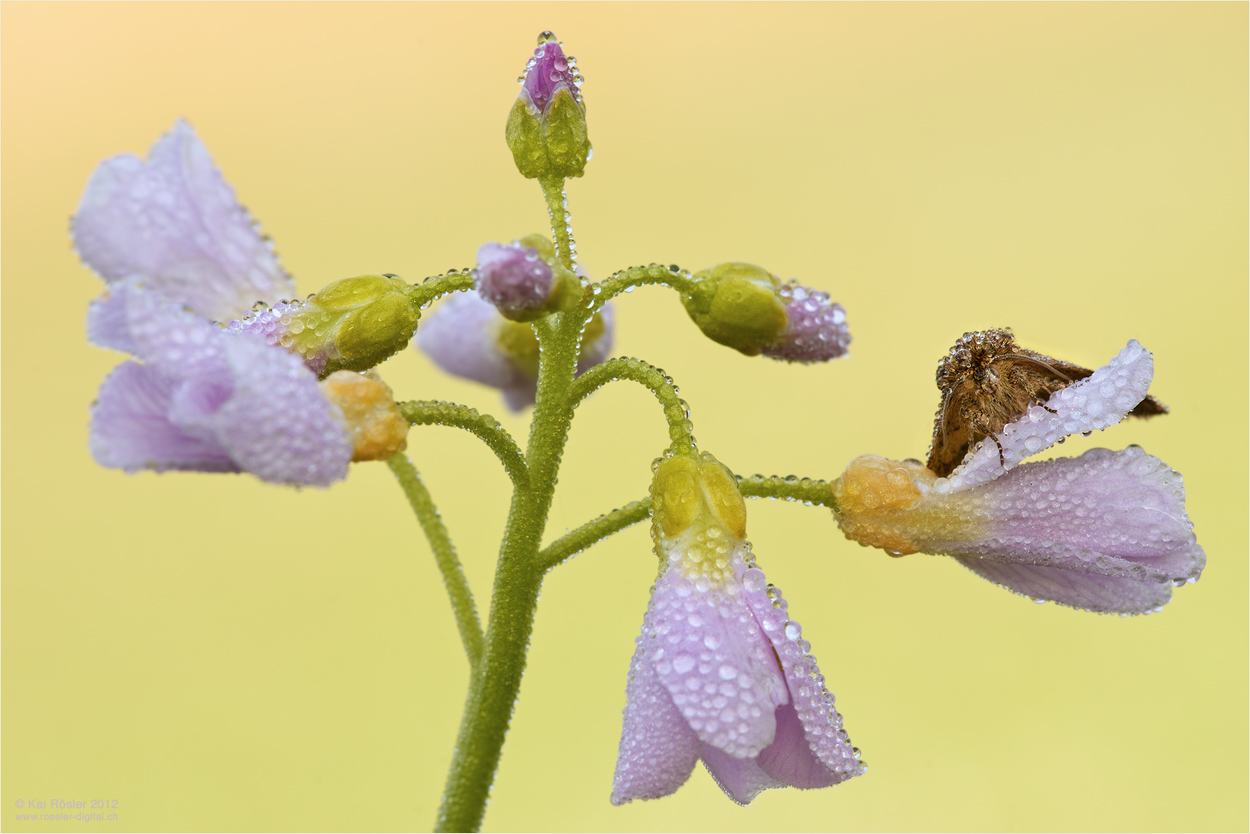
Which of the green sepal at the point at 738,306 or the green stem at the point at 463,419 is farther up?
the green sepal at the point at 738,306

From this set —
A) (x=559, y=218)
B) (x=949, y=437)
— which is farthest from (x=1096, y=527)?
(x=559, y=218)

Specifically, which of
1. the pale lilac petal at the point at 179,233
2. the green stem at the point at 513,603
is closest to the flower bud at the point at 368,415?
the green stem at the point at 513,603

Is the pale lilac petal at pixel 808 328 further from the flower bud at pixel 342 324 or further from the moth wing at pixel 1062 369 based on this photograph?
the flower bud at pixel 342 324

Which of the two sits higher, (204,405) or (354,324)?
(354,324)

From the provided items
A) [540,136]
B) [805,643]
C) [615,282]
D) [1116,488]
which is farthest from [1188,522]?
[540,136]

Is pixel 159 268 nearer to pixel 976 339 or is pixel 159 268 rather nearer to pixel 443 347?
pixel 443 347

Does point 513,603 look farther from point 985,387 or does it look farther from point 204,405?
point 985,387

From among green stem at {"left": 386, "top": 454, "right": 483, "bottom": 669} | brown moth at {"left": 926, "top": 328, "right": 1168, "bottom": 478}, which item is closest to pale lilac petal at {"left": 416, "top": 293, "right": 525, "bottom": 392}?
green stem at {"left": 386, "top": 454, "right": 483, "bottom": 669}
